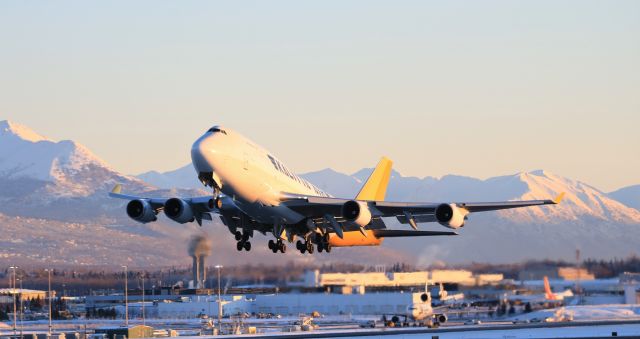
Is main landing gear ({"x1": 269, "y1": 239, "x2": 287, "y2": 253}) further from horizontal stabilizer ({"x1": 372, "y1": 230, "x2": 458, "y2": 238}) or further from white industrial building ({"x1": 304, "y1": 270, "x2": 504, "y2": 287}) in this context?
white industrial building ({"x1": 304, "y1": 270, "x2": 504, "y2": 287})

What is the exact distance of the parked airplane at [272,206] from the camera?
226ft

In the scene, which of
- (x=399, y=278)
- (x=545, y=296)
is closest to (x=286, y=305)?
(x=399, y=278)

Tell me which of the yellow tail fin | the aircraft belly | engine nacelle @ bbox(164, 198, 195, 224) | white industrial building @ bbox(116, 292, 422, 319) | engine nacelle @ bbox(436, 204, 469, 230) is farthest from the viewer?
white industrial building @ bbox(116, 292, 422, 319)

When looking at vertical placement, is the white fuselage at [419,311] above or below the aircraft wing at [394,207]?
below

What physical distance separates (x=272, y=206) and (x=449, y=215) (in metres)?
10.6

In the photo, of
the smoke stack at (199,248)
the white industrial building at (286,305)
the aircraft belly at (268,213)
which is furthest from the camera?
the white industrial building at (286,305)

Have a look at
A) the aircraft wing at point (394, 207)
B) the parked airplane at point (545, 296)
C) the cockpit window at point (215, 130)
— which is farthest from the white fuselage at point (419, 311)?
the cockpit window at point (215, 130)

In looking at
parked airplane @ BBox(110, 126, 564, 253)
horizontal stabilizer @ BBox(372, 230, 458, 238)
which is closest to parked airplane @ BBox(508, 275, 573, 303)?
horizontal stabilizer @ BBox(372, 230, 458, 238)

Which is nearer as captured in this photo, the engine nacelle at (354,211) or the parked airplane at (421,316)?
the engine nacelle at (354,211)

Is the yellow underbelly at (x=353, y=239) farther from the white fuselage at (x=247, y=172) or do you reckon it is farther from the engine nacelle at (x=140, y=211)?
the engine nacelle at (x=140, y=211)

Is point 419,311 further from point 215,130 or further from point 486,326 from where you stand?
→ point 215,130

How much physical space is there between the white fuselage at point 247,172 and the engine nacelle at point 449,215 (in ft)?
26.4

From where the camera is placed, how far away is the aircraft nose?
67625 millimetres

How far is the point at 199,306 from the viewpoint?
145375 millimetres
